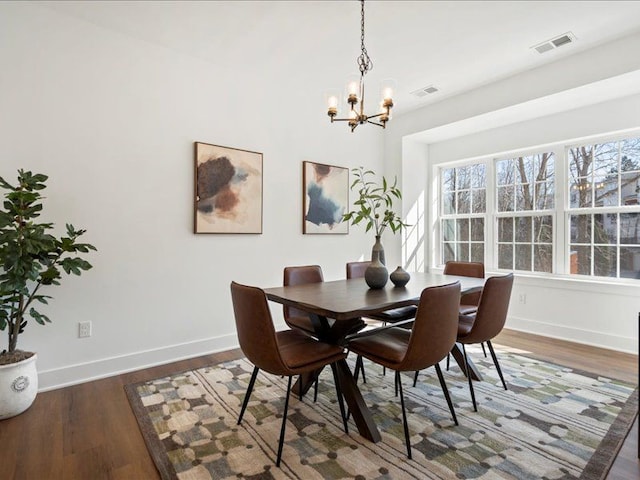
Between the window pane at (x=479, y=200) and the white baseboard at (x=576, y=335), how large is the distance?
1471 mm

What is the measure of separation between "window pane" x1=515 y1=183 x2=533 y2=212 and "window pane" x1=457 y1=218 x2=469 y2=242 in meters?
0.71

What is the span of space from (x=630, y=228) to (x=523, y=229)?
3.35ft

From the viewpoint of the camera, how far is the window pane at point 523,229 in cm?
434

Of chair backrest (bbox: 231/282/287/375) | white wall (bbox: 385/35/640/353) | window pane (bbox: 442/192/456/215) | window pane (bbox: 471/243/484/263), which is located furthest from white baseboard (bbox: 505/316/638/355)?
chair backrest (bbox: 231/282/287/375)

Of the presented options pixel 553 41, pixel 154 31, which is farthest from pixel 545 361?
pixel 154 31

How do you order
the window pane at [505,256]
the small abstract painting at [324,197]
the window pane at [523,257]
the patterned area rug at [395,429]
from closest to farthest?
1. the patterned area rug at [395,429]
2. the small abstract painting at [324,197]
3. the window pane at [523,257]
4. the window pane at [505,256]

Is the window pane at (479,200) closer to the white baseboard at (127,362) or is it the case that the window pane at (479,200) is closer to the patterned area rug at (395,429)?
the patterned area rug at (395,429)

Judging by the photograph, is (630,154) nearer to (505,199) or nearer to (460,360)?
(505,199)

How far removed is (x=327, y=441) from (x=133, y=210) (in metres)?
2.40

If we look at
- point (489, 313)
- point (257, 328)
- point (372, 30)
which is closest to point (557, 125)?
point (372, 30)

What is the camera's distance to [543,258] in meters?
4.21

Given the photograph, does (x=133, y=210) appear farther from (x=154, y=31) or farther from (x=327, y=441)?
(x=327, y=441)

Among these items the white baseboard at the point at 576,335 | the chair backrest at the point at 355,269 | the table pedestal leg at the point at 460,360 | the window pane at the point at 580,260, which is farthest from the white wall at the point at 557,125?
the chair backrest at the point at 355,269

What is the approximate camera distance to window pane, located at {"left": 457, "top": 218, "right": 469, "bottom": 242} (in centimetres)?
498
